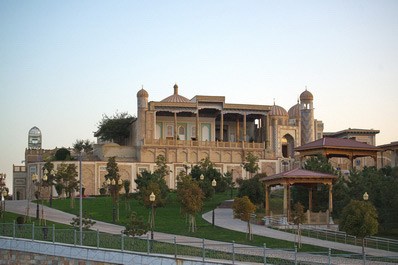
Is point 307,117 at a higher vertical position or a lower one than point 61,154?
higher

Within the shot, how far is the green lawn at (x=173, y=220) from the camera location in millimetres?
32303

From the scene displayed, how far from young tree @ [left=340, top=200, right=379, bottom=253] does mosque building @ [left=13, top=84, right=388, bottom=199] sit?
33.7m

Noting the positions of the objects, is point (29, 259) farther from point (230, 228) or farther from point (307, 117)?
point (307, 117)

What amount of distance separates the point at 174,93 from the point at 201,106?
7858mm

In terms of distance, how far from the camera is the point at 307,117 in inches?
2904

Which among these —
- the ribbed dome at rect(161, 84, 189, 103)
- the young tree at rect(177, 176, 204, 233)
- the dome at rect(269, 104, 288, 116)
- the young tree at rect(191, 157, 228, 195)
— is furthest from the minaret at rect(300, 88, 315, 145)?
the young tree at rect(177, 176, 204, 233)

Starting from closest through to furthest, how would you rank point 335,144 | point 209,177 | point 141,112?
1. point 335,144
2. point 209,177
3. point 141,112

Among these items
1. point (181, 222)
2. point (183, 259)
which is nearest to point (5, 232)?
point (183, 259)

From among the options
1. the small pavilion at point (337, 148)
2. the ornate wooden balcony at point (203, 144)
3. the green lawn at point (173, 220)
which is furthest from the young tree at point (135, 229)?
the ornate wooden balcony at point (203, 144)

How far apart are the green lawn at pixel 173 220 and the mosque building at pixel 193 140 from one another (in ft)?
30.7

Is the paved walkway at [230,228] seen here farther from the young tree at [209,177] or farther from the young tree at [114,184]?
the young tree at [114,184]

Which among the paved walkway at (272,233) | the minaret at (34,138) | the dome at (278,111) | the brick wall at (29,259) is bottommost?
the brick wall at (29,259)

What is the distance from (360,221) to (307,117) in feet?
147

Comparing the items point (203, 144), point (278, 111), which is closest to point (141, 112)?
point (203, 144)
